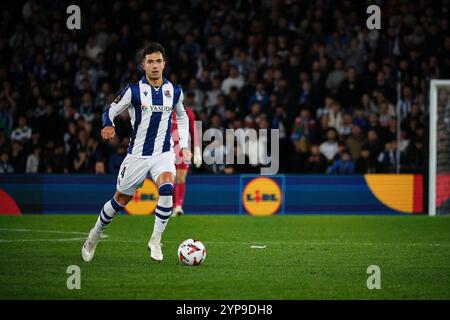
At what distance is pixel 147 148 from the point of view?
9.39 m

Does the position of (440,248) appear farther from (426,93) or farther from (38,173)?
(38,173)

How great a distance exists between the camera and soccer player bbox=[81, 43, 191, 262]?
931 centimetres

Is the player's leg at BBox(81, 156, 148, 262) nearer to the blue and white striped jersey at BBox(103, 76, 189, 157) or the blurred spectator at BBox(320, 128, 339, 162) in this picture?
the blue and white striped jersey at BBox(103, 76, 189, 157)

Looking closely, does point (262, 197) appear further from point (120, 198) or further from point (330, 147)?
point (120, 198)

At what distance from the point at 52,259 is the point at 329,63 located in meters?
10.7

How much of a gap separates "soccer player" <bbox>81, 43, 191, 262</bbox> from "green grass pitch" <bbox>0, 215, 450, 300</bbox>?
13.7 inches

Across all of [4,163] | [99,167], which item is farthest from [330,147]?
[4,163]

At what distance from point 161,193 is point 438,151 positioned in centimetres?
919

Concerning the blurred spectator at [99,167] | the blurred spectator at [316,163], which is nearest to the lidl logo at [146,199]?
the blurred spectator at [99,167]

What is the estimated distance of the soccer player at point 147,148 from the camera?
9.31 meters

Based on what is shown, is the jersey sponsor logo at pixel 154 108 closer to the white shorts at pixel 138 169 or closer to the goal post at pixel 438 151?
the white shorts at pixel 138 169

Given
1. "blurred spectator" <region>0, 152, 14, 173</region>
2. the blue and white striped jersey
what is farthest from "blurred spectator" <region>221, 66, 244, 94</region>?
the blue and white striped jersey

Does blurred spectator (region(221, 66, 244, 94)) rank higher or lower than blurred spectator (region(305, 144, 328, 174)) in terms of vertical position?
higher

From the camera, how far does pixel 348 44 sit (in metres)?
19.3
